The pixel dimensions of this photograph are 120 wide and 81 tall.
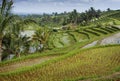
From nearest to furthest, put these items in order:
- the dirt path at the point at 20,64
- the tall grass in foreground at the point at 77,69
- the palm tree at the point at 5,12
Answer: the tall grass in foreground at the point at 77,69
the dirt path at the point at 20,64
the palm tree at the point at 5,12

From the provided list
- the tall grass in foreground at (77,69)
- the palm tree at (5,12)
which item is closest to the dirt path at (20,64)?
the tall grass in foreground at (77,69)

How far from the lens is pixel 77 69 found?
1255 cm

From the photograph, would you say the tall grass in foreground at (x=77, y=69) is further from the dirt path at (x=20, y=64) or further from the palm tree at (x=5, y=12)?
the palm tree at (x=5, y=12)

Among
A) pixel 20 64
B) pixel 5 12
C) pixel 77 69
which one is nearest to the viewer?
pixel 77 69

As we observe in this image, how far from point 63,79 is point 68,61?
141 inches

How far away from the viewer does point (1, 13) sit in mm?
16375

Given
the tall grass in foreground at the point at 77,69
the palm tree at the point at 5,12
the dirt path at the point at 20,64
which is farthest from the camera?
the palm tree at the point at 5,12

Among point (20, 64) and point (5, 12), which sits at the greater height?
point (5, 12)

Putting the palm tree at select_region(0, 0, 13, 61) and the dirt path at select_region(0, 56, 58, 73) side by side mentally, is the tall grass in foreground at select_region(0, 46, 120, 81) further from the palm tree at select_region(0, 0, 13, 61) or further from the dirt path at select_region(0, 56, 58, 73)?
the palm tree at select_region(0, 0, 13, 61)

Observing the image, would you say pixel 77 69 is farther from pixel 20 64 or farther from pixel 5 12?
pixel 5 12

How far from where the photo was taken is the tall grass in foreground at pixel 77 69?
37.3 ft

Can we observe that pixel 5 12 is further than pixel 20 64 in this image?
Yes

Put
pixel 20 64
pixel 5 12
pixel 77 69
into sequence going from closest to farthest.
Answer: pixel 77 69
pixel 20 64
pixel 5 12

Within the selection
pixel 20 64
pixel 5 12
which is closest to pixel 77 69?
pixel 20 64
